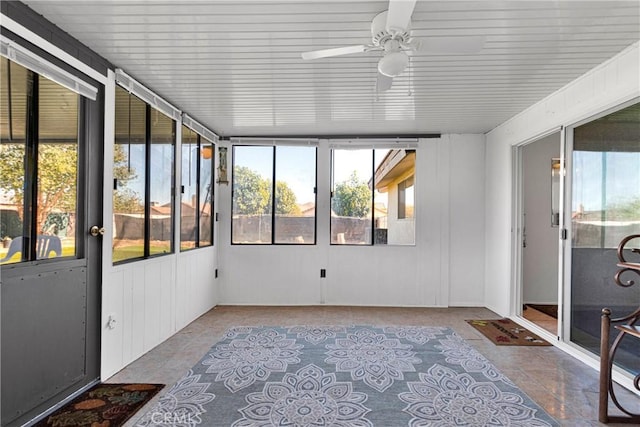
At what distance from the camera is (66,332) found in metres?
2.54

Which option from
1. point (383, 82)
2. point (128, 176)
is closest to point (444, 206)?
point (383, 82)

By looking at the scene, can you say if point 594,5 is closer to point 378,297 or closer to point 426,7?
point 426,7

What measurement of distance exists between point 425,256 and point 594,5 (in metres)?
3.74

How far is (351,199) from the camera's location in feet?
18.3

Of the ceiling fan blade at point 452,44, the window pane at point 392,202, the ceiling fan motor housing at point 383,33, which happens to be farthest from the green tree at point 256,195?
the ceiling fan blade at point 452,44

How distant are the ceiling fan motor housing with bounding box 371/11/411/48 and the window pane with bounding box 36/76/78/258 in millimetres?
2065

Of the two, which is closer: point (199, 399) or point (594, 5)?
point (594, 5)

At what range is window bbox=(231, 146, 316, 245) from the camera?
5594 millimetres

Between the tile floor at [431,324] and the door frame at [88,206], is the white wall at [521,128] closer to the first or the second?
the tile floor at [431,324]

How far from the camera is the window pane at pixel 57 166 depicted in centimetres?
237

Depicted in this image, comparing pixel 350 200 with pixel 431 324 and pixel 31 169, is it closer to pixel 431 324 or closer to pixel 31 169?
pixel 431 324

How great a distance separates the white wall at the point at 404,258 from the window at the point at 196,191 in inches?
16.7

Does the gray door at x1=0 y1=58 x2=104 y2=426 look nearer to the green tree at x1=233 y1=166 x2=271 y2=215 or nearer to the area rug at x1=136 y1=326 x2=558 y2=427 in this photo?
the area rug at x1=136 y1=326 x2=558 y2=427

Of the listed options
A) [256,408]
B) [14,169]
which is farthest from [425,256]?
[14,169]
